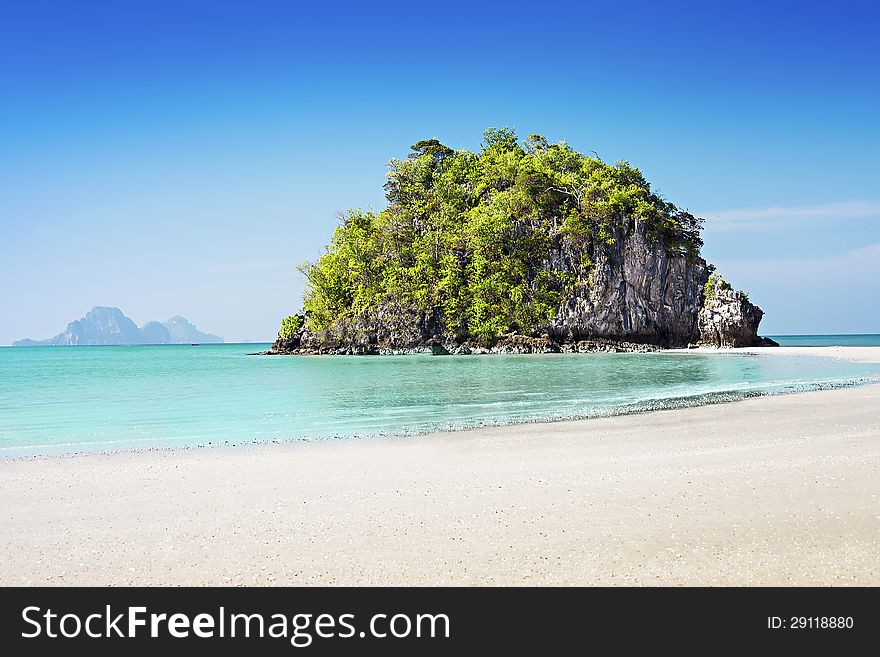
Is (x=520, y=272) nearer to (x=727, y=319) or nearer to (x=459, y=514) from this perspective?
(x=727, y=319)

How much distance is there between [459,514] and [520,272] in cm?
6353

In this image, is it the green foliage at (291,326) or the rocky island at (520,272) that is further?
the green foliage at (291,326)

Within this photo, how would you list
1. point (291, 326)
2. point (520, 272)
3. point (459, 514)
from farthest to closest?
1. point (291, 326)
2. point (520, 272)
3. point (459, 514)

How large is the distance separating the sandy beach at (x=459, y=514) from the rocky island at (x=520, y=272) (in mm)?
56503

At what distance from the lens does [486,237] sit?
6875 cm

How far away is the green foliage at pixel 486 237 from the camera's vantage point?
220ft

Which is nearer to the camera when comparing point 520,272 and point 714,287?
point 714,287

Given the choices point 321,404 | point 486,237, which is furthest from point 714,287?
point 321,404

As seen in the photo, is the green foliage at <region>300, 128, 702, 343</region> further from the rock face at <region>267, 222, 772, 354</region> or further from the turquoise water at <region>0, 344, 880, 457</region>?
the turquoise water at <region>0, 344, 880, 457</region>

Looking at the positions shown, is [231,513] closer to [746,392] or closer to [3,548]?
[3,548]

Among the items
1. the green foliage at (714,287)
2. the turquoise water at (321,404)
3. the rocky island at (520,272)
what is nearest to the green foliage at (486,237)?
the rocky island at (520,272)

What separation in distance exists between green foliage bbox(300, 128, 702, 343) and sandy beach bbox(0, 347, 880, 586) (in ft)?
191

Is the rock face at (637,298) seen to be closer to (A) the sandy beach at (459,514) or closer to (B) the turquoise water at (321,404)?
(B) the turquoise water at (321,404)

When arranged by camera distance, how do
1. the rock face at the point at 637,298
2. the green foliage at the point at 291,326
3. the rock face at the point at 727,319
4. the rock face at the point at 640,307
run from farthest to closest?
1. the green foliage at the point at 291,326
2. the rock face at the point at 637,298
3. the rock face at the point at 640,307
4. the rock face at the point at 727,319
